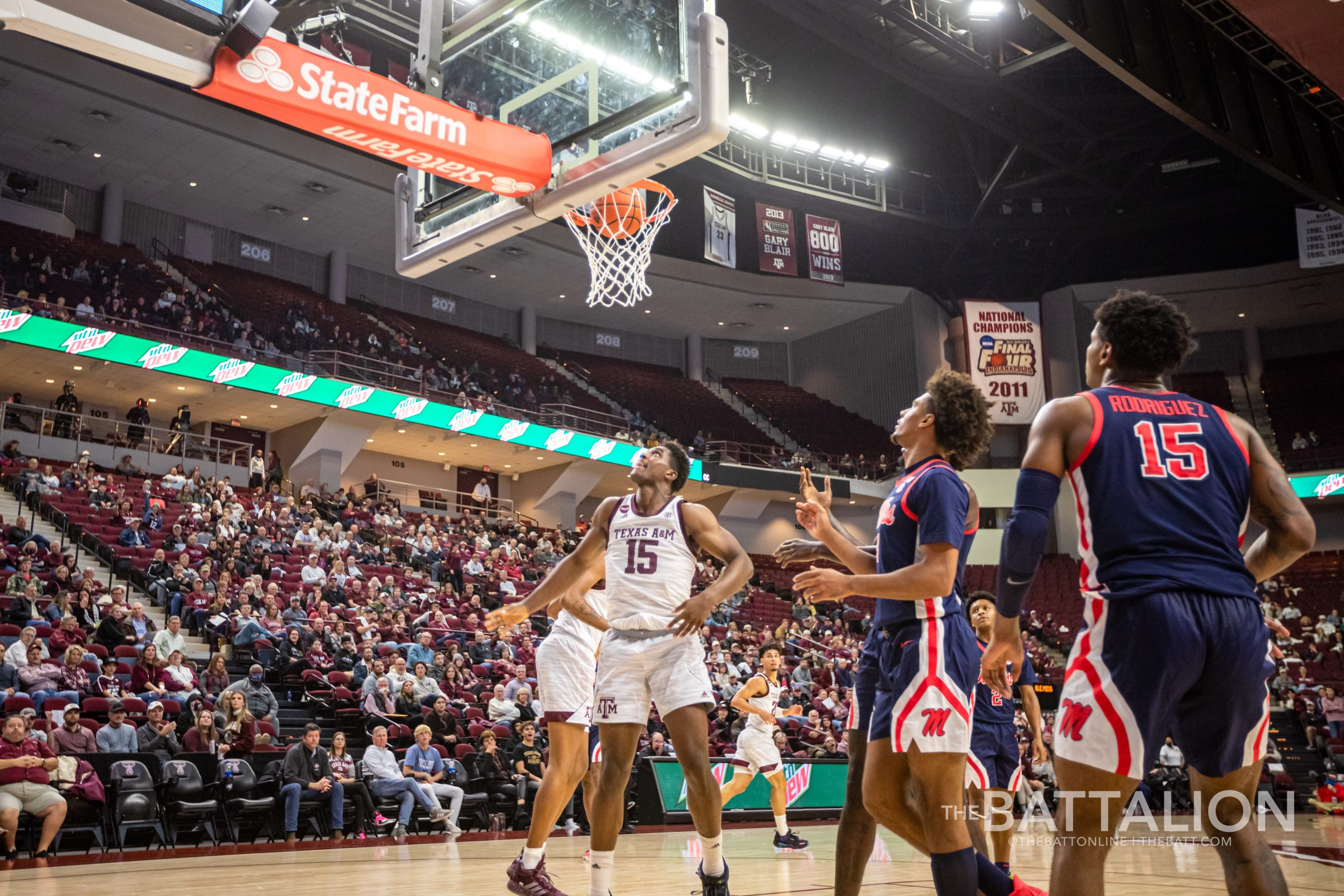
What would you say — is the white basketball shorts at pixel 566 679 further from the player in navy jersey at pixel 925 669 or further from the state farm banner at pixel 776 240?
the state farm banner at pixel 776 240

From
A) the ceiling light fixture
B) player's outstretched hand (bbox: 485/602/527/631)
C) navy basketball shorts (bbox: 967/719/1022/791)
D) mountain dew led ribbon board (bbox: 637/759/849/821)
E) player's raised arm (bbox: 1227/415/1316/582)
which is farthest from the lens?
the ceiling light fixture

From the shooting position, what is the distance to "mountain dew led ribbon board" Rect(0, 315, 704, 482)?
20328mm

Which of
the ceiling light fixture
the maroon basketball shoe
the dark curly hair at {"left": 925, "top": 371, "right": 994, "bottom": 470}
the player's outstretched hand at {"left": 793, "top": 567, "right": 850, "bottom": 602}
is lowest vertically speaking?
the maroon basketball shoe

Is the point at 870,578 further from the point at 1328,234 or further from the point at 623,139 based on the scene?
the point at 1328,234

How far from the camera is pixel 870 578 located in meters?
3.45

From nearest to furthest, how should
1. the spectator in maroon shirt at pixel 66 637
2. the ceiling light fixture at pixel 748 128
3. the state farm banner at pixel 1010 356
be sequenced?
the spectator in maroon shirt at pixel 66 637 < the ceiling light fixture at pixel 748 128 < the state farm banner at pixel 1010 356

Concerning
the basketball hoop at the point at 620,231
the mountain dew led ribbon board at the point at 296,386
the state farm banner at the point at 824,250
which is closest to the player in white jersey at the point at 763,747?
the basketball hoop at the point at 620,231

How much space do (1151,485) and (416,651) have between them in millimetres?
12529

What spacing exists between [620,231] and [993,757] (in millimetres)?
6491

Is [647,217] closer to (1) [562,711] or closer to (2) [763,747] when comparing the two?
(2) [763,747]

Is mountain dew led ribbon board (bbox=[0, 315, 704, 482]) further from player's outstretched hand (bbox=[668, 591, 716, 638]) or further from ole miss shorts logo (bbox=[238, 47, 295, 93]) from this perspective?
player's outstretched hand (bbox=[668, 591, 716, 638])

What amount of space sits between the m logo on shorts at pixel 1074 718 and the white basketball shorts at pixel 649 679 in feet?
6.83

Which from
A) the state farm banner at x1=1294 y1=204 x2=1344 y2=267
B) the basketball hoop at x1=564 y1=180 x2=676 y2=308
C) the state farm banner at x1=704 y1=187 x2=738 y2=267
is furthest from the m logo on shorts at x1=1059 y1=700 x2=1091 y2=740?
the state farm banner at x1=1294 y1=204 x2=1344 y2=267

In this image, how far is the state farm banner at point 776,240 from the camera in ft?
101
